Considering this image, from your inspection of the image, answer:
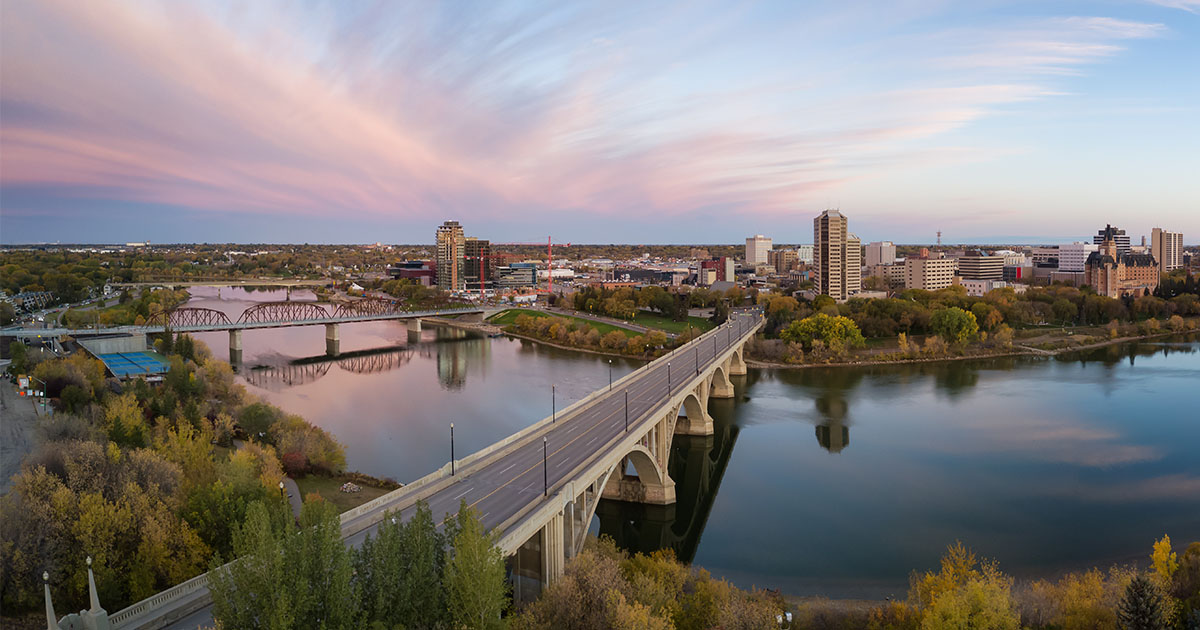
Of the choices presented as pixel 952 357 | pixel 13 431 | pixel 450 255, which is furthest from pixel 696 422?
pixel 450 255

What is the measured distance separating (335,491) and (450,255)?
3454 inches

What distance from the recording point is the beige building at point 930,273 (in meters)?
95.9

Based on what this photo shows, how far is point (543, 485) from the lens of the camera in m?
17.4

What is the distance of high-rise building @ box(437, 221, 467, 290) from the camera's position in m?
108

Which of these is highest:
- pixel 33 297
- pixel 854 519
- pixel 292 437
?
pixel 33 297

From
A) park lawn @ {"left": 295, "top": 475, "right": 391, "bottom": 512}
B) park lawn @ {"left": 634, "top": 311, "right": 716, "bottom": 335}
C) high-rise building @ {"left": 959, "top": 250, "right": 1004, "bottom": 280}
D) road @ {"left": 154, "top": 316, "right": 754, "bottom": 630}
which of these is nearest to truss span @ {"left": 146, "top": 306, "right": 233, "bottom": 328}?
park lawn @ {"left": 295, "top": 475, "right": 391, "bottom": 512}

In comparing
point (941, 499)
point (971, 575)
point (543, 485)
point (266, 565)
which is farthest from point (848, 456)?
point (266, 565)

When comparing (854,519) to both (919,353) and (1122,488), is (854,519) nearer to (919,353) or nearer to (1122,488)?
(1122,488)

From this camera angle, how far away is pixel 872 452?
100 ft

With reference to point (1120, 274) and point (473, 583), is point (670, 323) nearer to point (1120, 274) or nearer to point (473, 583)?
point (473, 583)

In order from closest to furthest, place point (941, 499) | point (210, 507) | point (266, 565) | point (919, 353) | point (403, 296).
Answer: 1. point (266, 565)
2. point (210, 507)
3. point (941, 499)
4. point (919, 353)
5. point (403, 296)

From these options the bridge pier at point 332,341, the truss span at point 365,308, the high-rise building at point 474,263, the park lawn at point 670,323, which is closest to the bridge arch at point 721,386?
the park lawn at point 670,323

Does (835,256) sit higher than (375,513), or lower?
higher

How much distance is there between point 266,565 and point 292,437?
56.2ft
